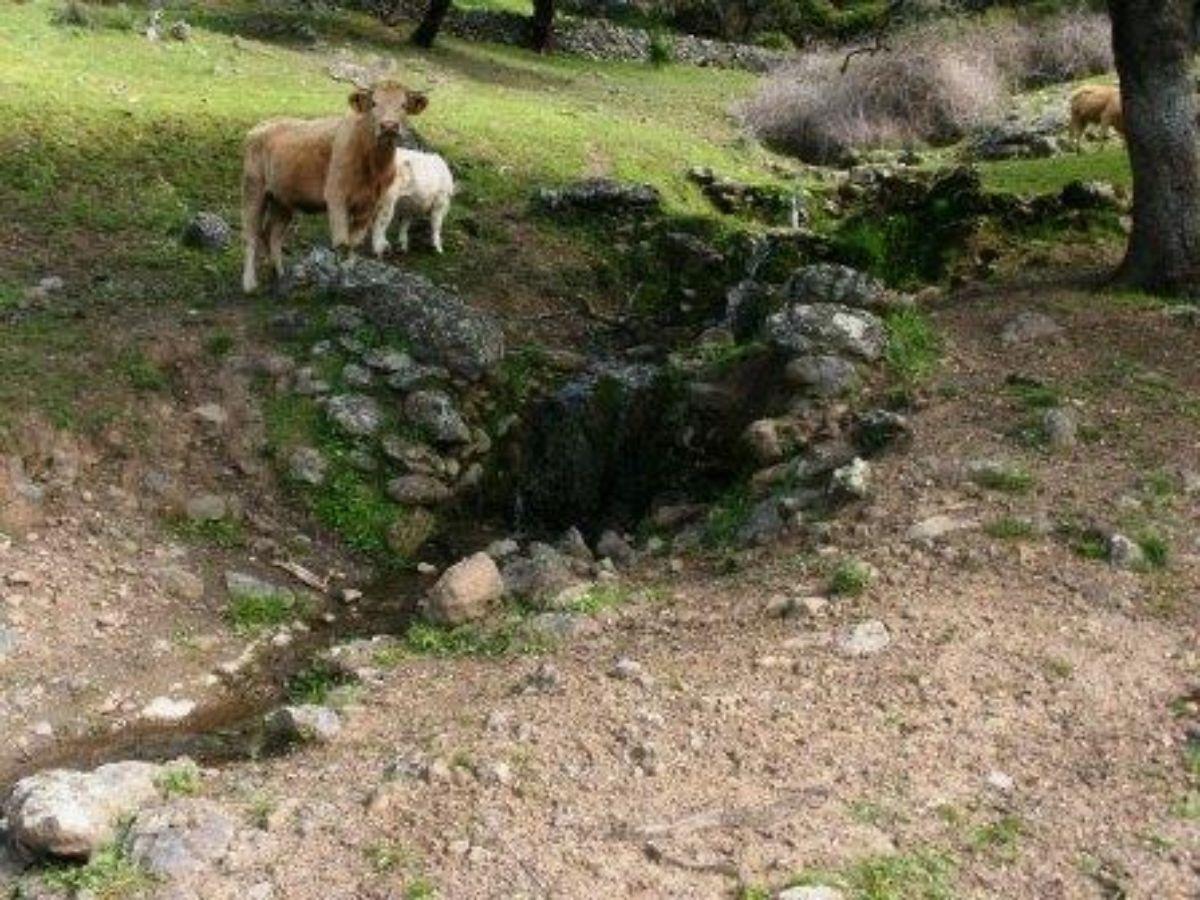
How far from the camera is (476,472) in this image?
11734 mm

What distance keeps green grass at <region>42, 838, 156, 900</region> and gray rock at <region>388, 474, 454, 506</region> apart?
519 cm

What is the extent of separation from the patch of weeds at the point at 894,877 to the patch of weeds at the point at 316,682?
10.4 ft

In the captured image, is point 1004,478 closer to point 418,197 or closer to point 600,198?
point 418,197

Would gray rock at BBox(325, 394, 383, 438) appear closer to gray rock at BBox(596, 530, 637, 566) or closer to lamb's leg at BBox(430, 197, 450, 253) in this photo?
gray rock at BBox(596, 530, 637, 566)

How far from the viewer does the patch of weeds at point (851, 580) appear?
7.88 m

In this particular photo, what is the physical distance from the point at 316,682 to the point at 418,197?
24.6 feet

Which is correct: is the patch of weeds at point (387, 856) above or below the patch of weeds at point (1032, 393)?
below

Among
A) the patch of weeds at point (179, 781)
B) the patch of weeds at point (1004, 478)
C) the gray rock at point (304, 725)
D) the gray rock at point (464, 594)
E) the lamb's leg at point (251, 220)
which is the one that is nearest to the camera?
the patch of weeds at point (179, 781)

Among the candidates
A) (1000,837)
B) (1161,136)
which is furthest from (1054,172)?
(1000,837)

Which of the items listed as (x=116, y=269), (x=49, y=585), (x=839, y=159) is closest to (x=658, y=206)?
(x=116, y=269)

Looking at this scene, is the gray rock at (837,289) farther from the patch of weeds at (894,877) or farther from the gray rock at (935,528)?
the patch of weeds at (894,877)

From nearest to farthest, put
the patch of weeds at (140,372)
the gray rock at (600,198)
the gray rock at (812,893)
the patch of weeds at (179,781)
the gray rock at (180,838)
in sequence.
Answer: the gray rock at (812,893) < the gray rock at (180,838) < the patch of weeds at (179,781) < the patch of weeds at (140,372) < the gray rock at (600,198)

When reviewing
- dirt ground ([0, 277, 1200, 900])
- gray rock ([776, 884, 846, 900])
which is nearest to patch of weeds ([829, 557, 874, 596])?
dirt ground ([0, 277, 1200, 900])

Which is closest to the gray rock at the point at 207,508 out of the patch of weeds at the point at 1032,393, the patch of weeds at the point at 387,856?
the patch of weeds at the point at 387,856
